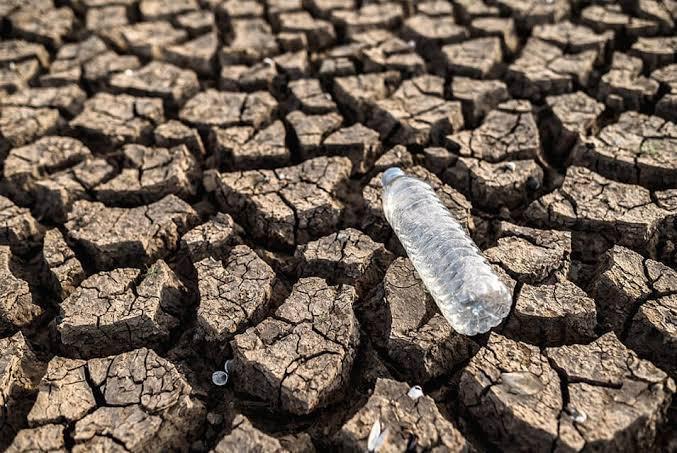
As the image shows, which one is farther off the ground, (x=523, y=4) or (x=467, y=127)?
(x=523, y=4)

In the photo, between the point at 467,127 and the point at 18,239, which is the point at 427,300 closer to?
the point at 467,127

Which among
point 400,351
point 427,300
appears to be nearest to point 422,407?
point 400,351

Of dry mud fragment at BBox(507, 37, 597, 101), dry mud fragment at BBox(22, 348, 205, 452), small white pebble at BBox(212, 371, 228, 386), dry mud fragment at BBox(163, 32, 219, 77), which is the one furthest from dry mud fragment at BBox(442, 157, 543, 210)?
dry mud fragment at BBox(163, 32, 219, 77)

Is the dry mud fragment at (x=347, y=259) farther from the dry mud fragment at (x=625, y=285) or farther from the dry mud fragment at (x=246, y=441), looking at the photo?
the dry mud fragment at (x=625, y=285)

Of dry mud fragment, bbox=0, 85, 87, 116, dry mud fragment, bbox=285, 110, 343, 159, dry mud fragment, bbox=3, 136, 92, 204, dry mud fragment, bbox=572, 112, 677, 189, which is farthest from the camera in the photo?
dry mud fragment, bbox=0, 85, 87, 116

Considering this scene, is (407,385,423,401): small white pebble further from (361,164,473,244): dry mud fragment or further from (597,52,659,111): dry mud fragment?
(597,52,659,111): dry mud fragment

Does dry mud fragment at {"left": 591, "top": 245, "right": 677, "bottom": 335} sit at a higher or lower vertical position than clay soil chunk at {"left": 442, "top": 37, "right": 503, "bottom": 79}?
lower

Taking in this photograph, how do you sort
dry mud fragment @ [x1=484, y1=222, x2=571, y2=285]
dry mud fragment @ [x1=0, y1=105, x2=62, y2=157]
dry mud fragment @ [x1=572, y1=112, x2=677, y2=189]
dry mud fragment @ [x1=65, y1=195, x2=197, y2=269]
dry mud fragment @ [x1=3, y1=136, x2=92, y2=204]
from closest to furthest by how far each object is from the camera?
dry mud fragment @ [x1=484, y1=222, x2=571, y2=285], dry mud fragment @ [x1=65, y1=195, x2=197, y2=269], dry mud fragment @ [x1=572, y1=112, x2=677, y2=189], dry mud fragment @ [x1=3, y1=136, x2=92, y2=204], dry mud fragment @ [x1=0, y1=105, x2=62, y2=157]

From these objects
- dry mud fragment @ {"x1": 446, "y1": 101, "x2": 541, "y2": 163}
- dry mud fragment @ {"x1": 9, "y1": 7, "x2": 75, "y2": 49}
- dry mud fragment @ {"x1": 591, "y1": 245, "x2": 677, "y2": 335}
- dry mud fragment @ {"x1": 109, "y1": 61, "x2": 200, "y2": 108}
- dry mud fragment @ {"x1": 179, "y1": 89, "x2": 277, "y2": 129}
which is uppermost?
dry mud fragment @ {"x1": 9, "y1": 7, "x2": 75, "y2": 49}
